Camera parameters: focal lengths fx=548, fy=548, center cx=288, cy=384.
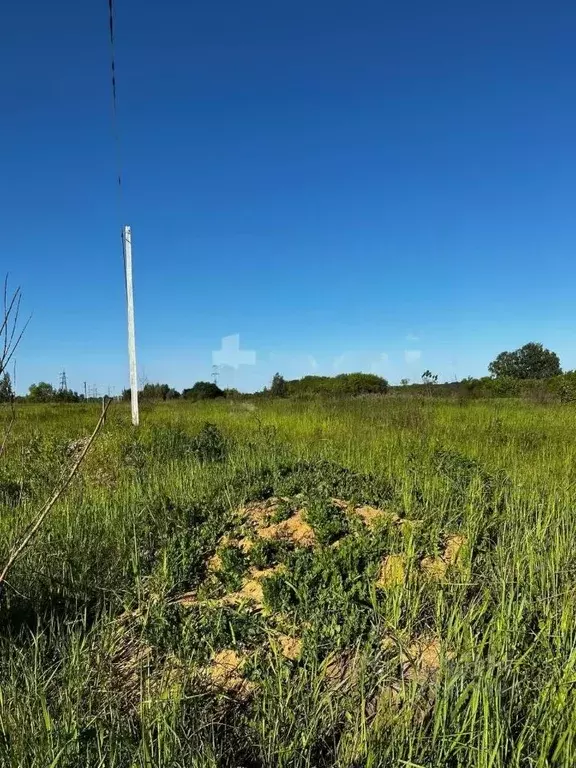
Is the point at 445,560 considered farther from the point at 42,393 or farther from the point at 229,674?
the point at 42,393

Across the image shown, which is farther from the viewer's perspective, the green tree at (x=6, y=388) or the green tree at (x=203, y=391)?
the green tree at (x=203, y=391)

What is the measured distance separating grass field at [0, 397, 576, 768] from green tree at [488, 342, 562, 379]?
6338cm

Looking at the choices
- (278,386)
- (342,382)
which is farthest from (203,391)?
(342,382)

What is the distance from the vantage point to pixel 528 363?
66.2 m

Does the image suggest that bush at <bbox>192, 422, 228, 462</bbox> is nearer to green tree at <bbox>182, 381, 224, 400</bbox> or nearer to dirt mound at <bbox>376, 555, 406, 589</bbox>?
dirt mound at <bbox>376, 555, 406, 589</bbox>

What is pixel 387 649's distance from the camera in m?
2.52

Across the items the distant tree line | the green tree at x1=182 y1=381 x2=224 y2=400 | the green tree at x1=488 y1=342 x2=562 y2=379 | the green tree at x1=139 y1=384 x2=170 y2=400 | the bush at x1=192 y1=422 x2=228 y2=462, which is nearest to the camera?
the bush at x1=192 y1=422 x2=228 y2=462

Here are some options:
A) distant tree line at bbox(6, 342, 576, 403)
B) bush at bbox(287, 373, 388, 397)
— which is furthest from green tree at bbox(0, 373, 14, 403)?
bush at bbox(287, 373, 388, 397)

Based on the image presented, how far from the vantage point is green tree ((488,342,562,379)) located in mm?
64050

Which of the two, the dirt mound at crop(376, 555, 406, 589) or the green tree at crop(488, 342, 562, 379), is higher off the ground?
the green tree at crop(488, 342, 562, 379)

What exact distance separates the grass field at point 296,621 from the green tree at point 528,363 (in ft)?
208

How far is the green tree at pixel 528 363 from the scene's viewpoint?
64050mm

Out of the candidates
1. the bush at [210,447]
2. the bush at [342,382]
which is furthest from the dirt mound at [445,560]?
the bush at [342,382]

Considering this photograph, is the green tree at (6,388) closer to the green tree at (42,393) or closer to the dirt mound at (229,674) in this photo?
the dirt mound at (229,674)
